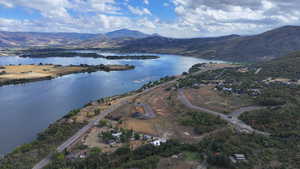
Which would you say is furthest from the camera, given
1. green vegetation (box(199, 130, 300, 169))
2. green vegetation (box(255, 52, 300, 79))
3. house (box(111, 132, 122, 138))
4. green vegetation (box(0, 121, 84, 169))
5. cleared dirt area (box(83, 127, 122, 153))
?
green vegetation (box(255, 52, 300, 79))

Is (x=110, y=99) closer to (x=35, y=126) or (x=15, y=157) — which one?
(x=35, y=126)

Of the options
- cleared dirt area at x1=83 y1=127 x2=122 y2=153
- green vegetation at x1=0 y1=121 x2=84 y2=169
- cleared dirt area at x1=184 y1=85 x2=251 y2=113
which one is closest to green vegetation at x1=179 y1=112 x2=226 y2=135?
cleared dirt area at x1=184 y1=85 x2=251 y2=113

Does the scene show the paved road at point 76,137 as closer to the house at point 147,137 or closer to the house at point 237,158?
the house at point 147,137

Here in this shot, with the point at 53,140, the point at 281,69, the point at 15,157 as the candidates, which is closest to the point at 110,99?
the point at 53,140

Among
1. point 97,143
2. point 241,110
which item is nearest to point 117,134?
point 97,143

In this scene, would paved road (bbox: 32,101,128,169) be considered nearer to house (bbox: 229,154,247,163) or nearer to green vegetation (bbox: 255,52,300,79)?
house (bbox: 229,154,247,163)
